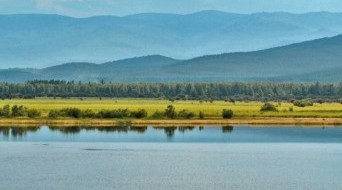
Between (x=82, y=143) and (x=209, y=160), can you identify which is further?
(x=82, y=143)

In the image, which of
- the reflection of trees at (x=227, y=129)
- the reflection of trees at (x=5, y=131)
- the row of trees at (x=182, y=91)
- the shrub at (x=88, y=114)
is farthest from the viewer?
the row of trees at (x=182, y=91)

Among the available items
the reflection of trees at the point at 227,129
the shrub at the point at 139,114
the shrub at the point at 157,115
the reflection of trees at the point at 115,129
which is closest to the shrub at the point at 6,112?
the reflection of trees at the point at 115,129

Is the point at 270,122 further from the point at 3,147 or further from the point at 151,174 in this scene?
the point at 151,174

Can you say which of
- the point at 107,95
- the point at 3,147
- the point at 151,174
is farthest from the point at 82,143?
the point at 107,95

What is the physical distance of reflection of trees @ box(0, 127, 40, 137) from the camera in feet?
213

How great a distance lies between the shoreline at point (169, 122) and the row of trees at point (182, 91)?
57951mm

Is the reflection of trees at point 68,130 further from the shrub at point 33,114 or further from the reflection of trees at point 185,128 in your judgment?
the reflection of trees at point 185,128

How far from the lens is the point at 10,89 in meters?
143

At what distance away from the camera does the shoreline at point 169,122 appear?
72.9m

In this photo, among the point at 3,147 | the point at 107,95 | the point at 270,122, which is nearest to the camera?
the point at 3,147

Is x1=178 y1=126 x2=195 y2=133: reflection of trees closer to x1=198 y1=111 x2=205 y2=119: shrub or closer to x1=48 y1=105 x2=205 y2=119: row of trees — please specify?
x1=48 y1=105 x2=205 y2=119: row of trees

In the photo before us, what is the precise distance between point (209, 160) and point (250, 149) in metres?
7.42

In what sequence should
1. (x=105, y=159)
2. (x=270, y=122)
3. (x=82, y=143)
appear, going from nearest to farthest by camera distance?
(x=105, y=159), (x=82, y=143), (x=270, y=122)

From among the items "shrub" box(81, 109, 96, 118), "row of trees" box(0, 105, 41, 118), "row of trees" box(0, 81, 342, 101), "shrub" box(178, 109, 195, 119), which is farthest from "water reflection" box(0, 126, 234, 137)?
"row of trees" box(0, 81, 342, 101)
